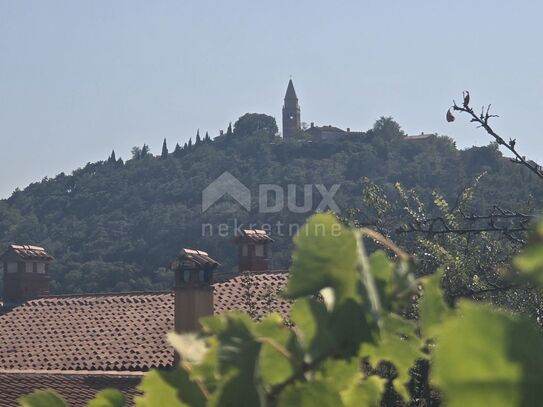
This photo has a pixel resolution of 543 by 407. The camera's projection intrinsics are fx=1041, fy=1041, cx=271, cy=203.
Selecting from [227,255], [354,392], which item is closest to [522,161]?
[354,392]

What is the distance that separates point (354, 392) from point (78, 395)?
Answer: 38.1 feet

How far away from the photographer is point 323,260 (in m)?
1.01

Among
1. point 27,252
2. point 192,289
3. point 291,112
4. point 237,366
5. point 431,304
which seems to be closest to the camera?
point 237,366

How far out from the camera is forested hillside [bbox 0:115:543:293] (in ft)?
134

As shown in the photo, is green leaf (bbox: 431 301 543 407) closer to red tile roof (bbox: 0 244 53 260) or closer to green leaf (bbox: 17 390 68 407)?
green leaf (bbox: 17 390 68 407)

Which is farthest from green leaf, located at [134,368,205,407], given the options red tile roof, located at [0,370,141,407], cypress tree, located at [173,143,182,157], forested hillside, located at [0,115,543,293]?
cypress tree, located at [173,143,182,157]

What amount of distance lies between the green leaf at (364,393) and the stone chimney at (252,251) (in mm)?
19618

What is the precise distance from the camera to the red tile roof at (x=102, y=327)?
15578 millimetres

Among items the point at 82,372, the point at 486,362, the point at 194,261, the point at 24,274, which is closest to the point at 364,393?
the point at 486,362

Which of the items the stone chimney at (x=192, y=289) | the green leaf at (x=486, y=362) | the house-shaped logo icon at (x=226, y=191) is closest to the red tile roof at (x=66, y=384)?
the stone chimney at (x=192, y=289)

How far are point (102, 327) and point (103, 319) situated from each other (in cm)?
43

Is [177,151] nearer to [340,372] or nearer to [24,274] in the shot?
[24,274]

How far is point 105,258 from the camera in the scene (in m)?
48.8

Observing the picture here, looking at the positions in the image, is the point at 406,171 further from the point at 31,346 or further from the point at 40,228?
the point at 31,346
